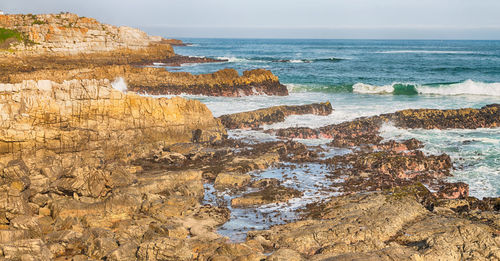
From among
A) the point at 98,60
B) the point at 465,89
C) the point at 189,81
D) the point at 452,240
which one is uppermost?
the point at 98,60

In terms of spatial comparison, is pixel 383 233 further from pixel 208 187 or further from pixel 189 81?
pixel 189 81

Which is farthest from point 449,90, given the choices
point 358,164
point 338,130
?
point 358,164

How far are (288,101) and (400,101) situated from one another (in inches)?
371

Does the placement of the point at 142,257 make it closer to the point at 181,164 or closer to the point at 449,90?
the point at 181,164

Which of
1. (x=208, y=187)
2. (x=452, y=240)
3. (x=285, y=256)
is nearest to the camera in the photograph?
(x=285, y=256)

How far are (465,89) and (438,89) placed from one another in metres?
2.39

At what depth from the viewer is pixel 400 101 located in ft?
124

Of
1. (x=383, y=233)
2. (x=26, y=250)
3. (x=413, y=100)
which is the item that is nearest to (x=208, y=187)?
(x=383, y=233)

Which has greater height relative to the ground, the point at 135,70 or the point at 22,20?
the point at 22,20

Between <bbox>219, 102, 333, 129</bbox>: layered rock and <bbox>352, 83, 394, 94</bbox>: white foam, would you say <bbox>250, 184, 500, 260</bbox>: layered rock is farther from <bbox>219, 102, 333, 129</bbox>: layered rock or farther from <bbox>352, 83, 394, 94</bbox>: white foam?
<bbox>352, 83, 394, 94</bbox>: white foam

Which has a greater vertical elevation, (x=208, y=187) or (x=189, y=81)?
(x=189, y=81)

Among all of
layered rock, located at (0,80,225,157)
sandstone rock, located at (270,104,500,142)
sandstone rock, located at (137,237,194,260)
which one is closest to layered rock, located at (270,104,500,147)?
sandstone rock, located at (270,104,500,142)

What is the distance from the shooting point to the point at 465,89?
43.0 metres

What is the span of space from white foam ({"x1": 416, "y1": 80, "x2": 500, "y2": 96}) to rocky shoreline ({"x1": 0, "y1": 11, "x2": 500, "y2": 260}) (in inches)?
619
